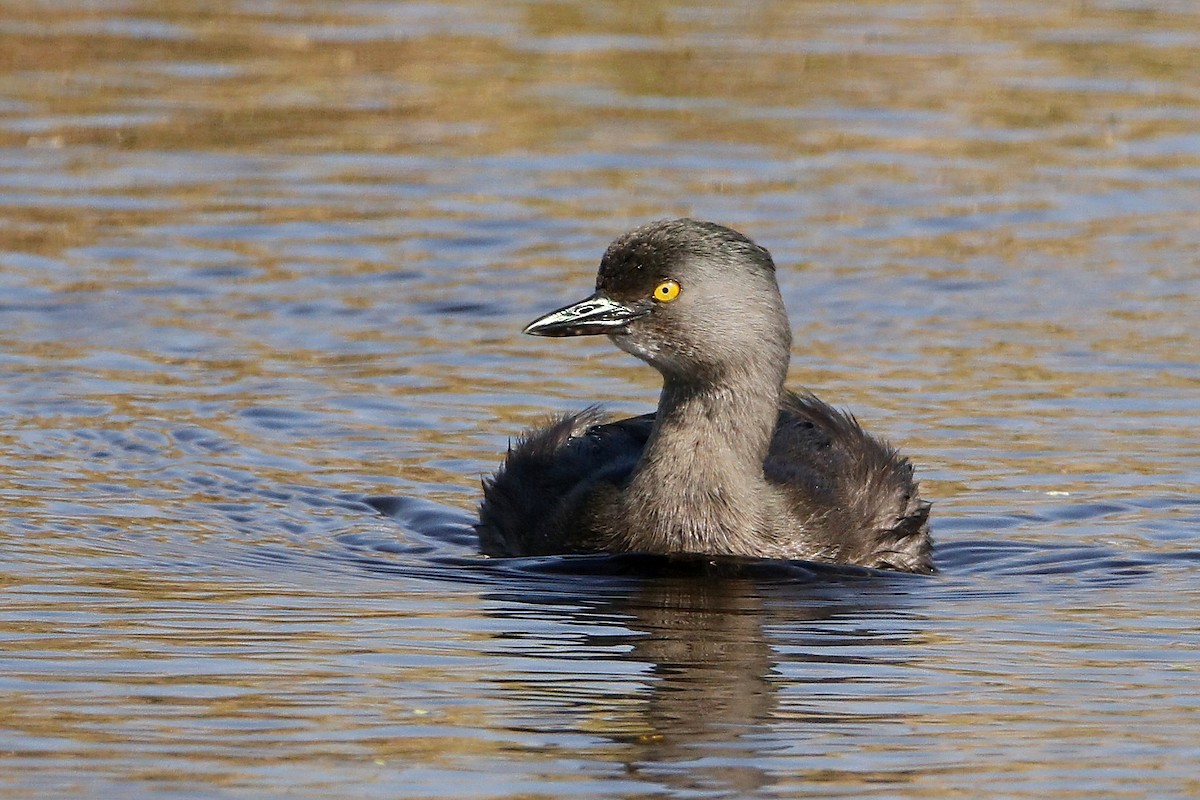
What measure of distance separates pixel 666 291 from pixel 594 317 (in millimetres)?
292

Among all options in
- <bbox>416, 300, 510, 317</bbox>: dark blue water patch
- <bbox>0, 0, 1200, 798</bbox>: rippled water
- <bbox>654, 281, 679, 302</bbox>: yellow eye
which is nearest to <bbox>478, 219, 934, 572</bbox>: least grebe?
<bbox>654, 281, 679, 302</bbox>: yellow eye

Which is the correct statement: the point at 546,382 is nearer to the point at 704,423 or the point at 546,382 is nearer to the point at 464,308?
the point at 464,308

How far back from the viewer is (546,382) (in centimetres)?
1302

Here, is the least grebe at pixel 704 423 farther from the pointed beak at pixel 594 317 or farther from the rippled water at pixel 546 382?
the rippled water at pixel 546 382

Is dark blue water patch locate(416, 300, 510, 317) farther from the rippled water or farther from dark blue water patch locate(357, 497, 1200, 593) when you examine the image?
dark blue water patch locate(357, 497, 1200, 593)

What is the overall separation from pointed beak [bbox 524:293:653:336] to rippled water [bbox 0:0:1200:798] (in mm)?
887

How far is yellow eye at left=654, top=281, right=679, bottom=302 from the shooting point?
9.59 meters

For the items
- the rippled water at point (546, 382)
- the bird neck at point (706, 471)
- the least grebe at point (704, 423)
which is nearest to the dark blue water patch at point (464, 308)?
the rippled water at point (546, 382)

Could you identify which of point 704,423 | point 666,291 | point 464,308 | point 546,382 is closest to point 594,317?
point 666,291

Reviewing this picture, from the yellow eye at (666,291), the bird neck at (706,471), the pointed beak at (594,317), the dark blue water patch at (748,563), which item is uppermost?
the yellow eye at (666,291)

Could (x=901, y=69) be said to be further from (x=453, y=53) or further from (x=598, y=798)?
(x=598, y=798)

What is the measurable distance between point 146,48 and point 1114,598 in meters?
13.6

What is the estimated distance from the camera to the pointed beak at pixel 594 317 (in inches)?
376

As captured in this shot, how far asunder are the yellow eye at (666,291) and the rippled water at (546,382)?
3.34 ft
